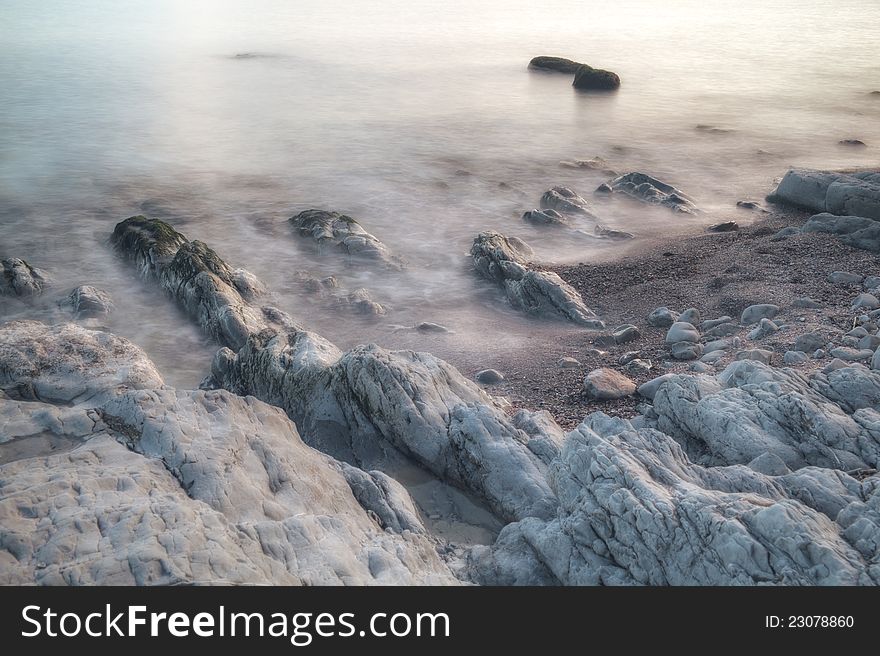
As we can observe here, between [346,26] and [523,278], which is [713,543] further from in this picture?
[346,26]

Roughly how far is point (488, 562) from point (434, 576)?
0.61m

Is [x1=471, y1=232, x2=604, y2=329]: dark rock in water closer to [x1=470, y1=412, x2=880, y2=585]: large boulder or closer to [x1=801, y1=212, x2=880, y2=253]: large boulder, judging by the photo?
[x1=801, y1=212, x2=880, y2=253]: large boulder

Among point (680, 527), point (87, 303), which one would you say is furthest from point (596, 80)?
point (680, 527)

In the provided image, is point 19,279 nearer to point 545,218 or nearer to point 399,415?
point 399,415

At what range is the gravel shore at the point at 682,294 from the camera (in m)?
8.59

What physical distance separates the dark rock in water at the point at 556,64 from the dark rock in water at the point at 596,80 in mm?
2323

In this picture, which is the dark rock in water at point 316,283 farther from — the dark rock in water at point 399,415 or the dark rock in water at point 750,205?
the dark rock in water at point 750,205

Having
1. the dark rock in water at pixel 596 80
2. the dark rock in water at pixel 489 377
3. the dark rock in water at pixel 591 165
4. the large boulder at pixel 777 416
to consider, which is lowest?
the dark rock in water at pixel 489 377

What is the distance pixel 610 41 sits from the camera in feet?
123

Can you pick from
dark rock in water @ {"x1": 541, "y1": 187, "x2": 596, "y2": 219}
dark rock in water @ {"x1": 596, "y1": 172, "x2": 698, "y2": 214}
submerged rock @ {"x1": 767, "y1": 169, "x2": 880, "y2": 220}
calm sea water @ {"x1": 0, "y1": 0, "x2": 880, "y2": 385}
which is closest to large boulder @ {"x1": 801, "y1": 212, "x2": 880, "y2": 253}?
submerged rock @ {"x1": 767, "y1": 169, "x2": 880, "y2": 220}

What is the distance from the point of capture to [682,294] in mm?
Result: 10977

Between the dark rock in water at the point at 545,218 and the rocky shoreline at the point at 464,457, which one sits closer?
the rocky shoreline at the point at 464,457

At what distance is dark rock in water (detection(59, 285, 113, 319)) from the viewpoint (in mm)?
11148

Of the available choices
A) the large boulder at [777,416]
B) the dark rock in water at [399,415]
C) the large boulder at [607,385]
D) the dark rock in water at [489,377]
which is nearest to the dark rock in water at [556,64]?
the dark rock in water at [489,377]
